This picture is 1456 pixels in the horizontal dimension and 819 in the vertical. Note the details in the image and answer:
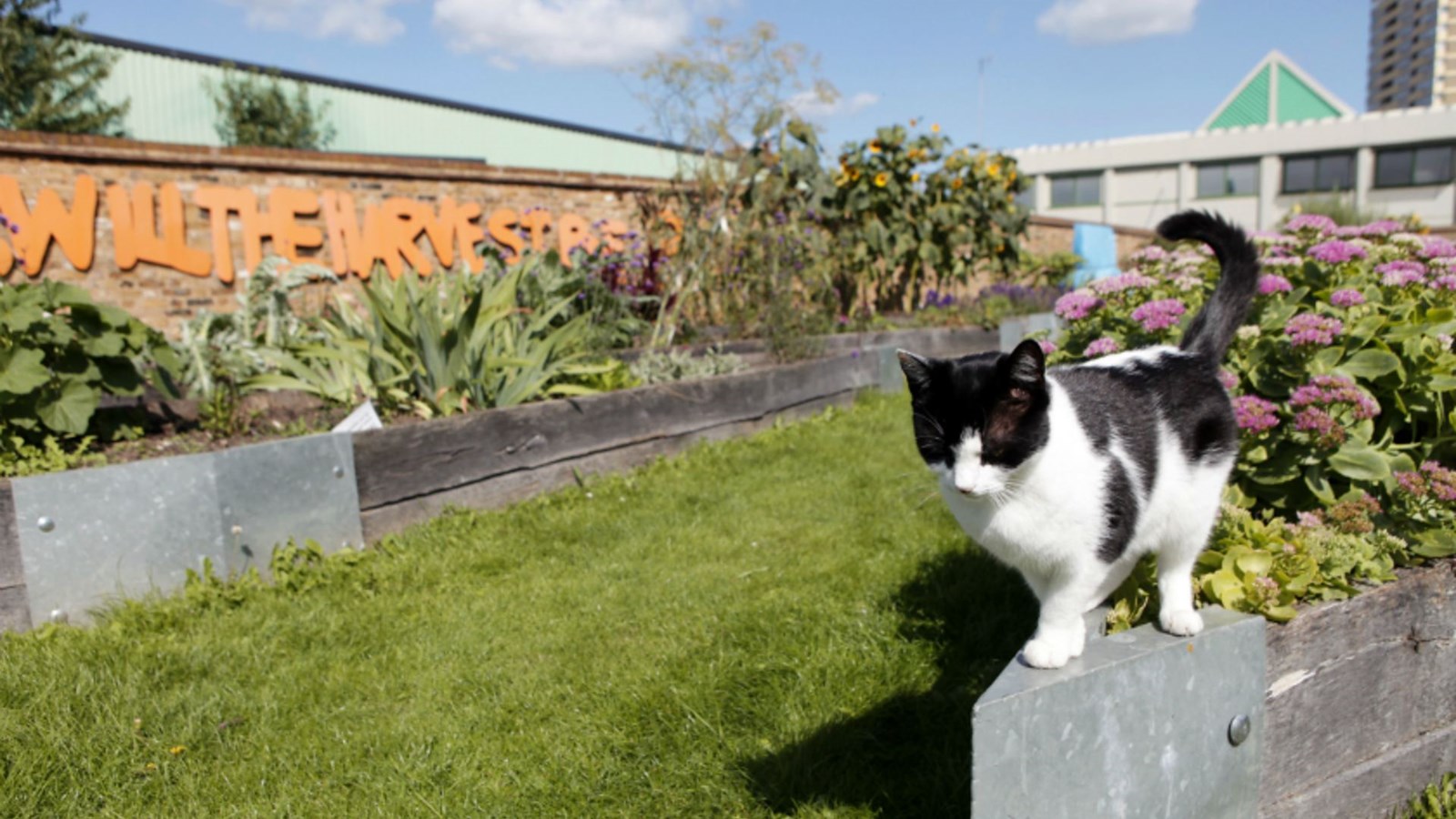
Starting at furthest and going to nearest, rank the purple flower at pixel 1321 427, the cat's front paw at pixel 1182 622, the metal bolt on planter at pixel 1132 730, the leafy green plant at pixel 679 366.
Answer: the leafy green plant at pixel 679 366 → the purple flower at pixel 1321 427 → the cat's front paw at pixel 1182 622 → the metal bolt on planter at pixel 1132 730

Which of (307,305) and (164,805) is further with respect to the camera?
(307,305)

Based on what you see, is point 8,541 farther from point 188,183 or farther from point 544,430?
point 188,183

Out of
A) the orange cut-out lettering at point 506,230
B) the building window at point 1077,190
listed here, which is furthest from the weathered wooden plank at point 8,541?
the building window at point 1077,190

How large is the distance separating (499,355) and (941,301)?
20.8 ft

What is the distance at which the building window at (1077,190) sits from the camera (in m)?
37.0

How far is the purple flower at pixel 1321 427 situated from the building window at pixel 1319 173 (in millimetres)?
37330

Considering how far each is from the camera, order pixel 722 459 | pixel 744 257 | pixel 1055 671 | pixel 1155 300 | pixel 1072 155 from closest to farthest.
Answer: pixel 1055 671, pixel 1155 300, pixel 722 459, pixel 744 257, pixel 1072 155

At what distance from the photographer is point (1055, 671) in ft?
4.93

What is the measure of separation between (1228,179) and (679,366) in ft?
119

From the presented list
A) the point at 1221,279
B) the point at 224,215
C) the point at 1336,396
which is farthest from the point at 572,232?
the point at 1336,396

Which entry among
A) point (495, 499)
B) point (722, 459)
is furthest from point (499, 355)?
point (722, 459)

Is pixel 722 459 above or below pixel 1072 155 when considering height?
below

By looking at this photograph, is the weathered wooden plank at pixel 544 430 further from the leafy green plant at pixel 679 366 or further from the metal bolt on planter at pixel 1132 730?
the metal bolt on planter at pixel 1132 730

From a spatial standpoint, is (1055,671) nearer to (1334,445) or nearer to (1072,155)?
(1334,445)
